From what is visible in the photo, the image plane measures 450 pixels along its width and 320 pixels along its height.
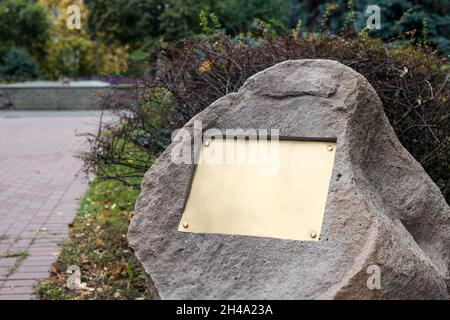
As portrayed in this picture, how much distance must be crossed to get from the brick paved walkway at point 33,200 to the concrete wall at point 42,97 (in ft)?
24.2

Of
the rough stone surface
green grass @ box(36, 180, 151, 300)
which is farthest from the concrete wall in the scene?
the rough stone surface

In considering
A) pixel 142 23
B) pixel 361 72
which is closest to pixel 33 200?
pixel 361 72

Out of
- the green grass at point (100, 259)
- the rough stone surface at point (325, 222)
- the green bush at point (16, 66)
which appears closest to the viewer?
the rough stone surface at point (325, 222)

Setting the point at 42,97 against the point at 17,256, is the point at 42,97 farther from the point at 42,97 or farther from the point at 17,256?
the point at 17,256

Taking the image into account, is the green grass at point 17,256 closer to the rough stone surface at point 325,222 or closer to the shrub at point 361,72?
the shrub at point 361,72

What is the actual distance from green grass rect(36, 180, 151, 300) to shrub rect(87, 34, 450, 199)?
1062 millimetres

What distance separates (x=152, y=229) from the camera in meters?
2.87

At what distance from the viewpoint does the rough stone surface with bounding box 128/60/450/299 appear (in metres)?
2.53

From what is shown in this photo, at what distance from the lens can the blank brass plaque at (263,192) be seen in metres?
2.73

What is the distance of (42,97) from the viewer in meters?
20.4

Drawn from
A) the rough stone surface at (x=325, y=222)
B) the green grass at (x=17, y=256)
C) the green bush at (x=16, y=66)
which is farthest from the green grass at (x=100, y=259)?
the green bush at (x=16, y=66)

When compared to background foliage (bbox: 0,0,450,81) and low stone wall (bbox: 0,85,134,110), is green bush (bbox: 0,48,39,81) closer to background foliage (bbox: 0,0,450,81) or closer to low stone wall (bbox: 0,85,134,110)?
background foliage (bbox: 0,0,450,81)

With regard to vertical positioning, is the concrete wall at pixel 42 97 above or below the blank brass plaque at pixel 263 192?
below

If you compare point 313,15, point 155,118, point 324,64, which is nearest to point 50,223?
point 155,118
